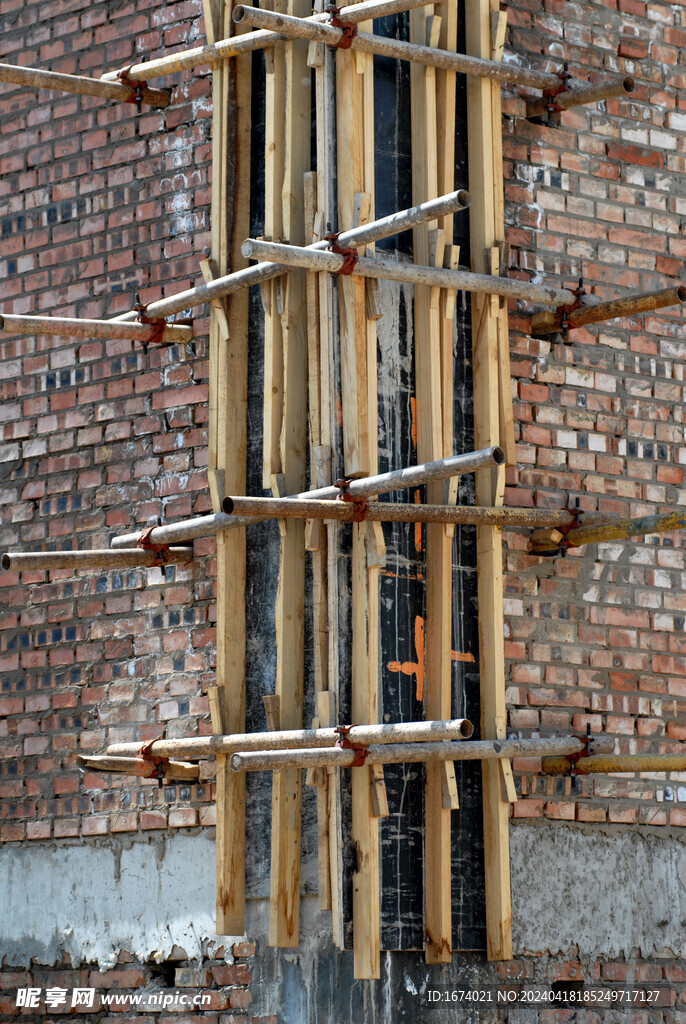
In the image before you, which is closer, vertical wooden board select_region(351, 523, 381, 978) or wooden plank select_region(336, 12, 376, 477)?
vertical wooden board select_region(351, 523, 381, 978)

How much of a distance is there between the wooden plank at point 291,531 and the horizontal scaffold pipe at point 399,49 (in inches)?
10.4

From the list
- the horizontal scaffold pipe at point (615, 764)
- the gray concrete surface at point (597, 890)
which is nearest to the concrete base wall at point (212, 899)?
the gray concrete surface at point (597, 890)

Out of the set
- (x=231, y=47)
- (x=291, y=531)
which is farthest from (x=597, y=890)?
(x=231, y=47)

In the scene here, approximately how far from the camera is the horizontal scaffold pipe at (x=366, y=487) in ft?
16.6

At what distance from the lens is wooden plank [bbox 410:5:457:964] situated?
549cm

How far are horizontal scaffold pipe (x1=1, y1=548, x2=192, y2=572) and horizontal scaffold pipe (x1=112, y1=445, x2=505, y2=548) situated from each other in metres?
0.06

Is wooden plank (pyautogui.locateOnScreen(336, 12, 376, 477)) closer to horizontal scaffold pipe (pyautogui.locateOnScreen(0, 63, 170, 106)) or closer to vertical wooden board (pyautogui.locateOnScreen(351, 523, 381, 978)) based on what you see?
vertical wooden board (pyautogui.locateOnScreen(351, 523, 381, 978))

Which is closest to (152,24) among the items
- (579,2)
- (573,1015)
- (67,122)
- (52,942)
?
(67,122)

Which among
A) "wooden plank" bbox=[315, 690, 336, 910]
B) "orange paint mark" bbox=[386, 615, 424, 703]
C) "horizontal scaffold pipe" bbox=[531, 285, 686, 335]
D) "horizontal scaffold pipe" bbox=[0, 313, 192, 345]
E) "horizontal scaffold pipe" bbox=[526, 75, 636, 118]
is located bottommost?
"wooden plank" bbox=[315, 690, 336, 910]

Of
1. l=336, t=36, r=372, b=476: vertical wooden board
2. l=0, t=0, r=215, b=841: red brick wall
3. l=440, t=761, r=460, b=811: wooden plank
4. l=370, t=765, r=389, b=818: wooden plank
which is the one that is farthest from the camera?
l=0, t=0, r=215, b=841: red brick wall

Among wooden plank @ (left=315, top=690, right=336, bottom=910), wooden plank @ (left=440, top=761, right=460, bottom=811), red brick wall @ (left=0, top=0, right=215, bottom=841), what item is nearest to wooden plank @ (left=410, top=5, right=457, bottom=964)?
wooden plank @ (left=440, top=761, right=460, bottom=811)

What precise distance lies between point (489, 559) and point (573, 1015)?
1.68m

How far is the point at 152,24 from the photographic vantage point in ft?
21.4

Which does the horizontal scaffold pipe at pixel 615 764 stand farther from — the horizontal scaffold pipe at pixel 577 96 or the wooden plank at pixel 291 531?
the horizontal scaffold pipe at pixel 577 96
